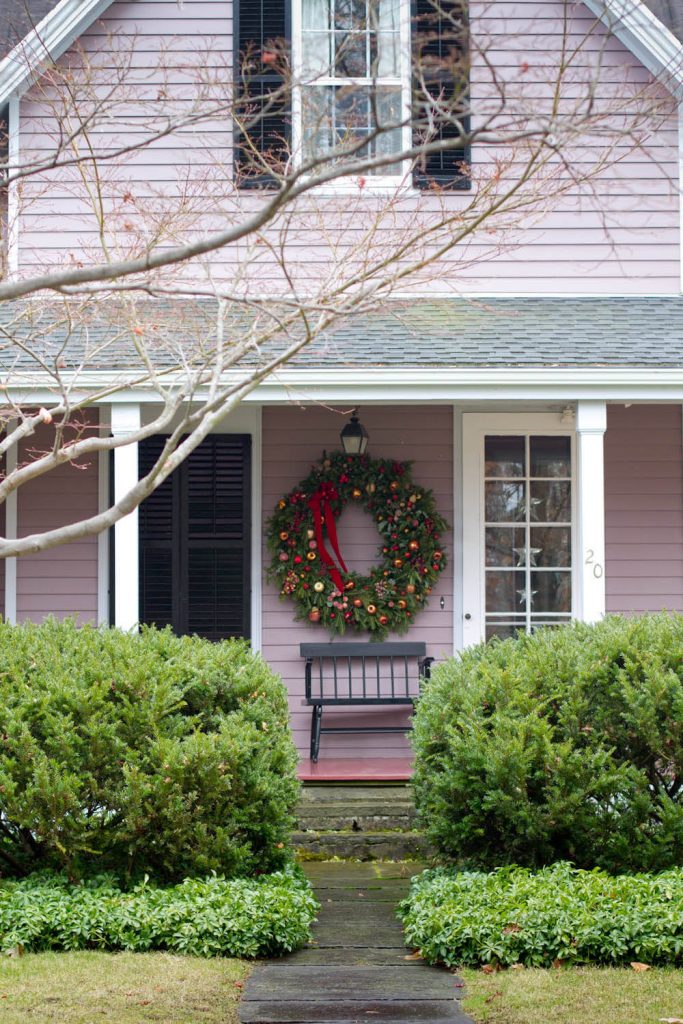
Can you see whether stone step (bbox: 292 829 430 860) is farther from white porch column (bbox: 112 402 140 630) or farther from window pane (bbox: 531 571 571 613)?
window pane (bbox: 531 571 571 613)

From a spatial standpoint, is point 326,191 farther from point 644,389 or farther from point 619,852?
point 619,852

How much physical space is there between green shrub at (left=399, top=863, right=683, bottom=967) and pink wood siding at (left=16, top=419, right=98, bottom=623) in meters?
4.27

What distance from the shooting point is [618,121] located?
8.34 metres

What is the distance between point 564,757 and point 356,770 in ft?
9.26

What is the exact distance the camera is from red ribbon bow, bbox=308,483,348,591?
8.57m

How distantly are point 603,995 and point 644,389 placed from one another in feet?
13.7

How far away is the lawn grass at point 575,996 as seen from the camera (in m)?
4.22

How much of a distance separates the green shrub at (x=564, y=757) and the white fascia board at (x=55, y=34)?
17.7ft

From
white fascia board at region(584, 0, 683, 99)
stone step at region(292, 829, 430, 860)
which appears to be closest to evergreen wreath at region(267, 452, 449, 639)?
stone step at region(292, 829, 430, 860)

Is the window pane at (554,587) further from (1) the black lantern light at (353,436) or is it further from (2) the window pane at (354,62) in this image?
(2) the window pane at (354,62)

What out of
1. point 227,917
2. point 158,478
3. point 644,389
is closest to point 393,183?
point 644,389

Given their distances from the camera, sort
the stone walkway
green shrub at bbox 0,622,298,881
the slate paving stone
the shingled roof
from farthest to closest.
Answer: the shingled roof
green shrub at bbox 0,622,298,881
the slate paving stone
the stone walkway

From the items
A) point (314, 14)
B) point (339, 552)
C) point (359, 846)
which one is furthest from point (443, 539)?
point (314, 14)

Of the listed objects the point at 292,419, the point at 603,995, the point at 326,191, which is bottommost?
the point at 603,995
